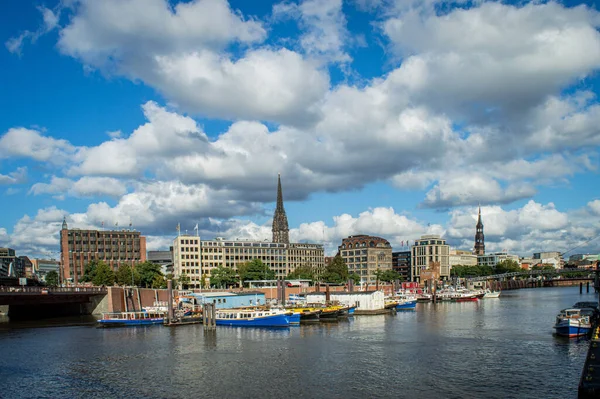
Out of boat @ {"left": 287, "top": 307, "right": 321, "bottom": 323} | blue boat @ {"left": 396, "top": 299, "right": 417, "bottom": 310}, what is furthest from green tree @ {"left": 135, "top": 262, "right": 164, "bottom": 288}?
boat @ {"left": 287, "top": 307, "right": 321, "bottom": 323}

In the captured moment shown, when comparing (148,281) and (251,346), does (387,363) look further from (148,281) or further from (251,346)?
(148,281)

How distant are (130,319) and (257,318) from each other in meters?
27.8

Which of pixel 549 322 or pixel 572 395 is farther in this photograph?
pixel 549 322

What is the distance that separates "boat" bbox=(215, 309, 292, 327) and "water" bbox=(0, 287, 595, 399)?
4.23 meters

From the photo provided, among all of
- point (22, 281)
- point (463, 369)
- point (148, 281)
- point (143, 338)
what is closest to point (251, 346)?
point (143, 338)

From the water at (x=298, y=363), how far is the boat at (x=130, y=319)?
30.7 ft

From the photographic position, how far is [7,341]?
294 ft

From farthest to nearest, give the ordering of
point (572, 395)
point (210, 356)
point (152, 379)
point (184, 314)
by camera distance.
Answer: point (184, 314)
point (210, 356)
point (152, 379)
point (572, 395)

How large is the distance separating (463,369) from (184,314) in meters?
75.1

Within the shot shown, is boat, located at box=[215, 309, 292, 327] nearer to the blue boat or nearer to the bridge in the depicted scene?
the bridge

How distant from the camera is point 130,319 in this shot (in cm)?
11525

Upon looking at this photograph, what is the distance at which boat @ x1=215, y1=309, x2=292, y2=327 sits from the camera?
103 metres

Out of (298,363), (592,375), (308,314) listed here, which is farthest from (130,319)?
(592,375)

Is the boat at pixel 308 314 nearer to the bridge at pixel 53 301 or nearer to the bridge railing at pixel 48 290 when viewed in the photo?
the bridge railing at pixel 48 290
